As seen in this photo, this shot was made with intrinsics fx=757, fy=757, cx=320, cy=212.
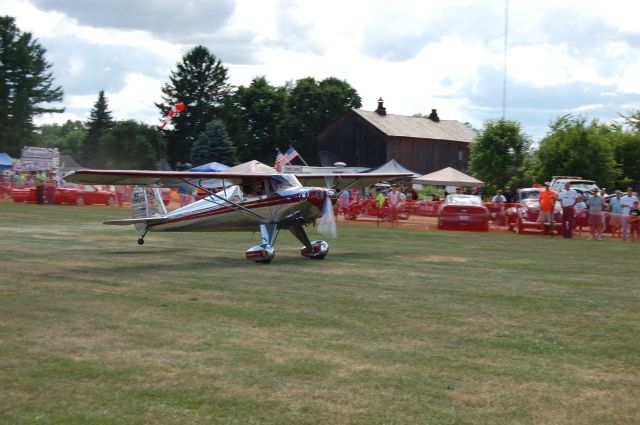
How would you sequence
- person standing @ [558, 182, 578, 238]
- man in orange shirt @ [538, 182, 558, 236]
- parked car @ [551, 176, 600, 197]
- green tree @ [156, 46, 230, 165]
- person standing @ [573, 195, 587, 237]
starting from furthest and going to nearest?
green tree @ [156, 46, 230, 165], parked car @ [551, 176, 600, 197], person standing @ [573, 195, 587, 237], man in orange shirt @ [538, 182, 558, 236], person standing @ [558, 182, 578, 238]

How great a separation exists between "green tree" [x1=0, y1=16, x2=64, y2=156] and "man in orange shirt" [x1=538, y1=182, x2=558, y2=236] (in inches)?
3031

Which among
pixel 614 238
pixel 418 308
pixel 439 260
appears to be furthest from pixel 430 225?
pixel 418 308

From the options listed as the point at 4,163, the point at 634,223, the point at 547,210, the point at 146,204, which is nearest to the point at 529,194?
the point at 547,210

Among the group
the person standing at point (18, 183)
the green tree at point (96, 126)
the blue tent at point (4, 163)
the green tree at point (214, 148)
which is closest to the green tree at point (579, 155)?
the person standing at point (18, 183)

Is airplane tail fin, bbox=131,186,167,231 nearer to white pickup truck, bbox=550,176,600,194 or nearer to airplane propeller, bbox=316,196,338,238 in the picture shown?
airplane propeller, bbox=316,196,338,238

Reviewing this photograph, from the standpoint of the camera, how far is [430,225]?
1325 inches

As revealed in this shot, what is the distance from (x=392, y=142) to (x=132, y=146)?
30.6m

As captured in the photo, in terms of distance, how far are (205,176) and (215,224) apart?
1890 millimetres

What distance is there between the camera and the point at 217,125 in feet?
287

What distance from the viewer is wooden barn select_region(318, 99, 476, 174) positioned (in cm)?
8312

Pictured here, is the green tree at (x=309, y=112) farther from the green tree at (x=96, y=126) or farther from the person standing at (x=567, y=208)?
the person standing at (x=567, y=208)

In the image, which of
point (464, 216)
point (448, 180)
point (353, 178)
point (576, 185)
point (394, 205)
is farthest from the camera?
point (448, 180)

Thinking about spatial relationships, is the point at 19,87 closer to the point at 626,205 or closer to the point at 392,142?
the point at 392,142

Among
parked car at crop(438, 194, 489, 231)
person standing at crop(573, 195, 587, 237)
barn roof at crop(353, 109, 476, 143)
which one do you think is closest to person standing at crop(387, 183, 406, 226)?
parked car at crop(438, 194, 489, 231)
